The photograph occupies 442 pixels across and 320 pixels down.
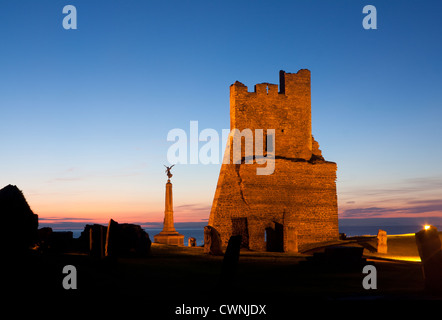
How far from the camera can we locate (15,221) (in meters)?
8.70

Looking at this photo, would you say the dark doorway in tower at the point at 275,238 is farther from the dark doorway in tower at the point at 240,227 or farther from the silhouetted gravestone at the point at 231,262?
the silhouetted gravestone at the point at 231,262

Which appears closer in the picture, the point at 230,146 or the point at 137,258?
the point at 137,258

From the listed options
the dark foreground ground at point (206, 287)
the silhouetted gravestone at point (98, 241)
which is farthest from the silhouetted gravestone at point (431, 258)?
the silhouetted gravestone at point (98, 241)

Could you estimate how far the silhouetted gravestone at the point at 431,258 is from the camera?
824 centimetres

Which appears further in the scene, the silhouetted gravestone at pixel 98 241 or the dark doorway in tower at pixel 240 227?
the dark doorway in tower at pixel 240 227

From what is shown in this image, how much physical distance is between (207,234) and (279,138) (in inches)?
438

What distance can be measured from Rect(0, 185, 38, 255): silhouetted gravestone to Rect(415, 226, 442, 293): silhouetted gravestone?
8182mm

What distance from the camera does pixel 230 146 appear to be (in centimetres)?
2594

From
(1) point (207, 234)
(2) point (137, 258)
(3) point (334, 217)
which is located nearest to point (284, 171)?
(3) point (334, 217)

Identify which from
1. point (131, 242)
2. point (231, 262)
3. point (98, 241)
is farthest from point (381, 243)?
point (231, 262)

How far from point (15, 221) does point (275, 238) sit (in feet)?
56.6

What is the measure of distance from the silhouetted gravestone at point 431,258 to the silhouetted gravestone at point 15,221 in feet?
26.8

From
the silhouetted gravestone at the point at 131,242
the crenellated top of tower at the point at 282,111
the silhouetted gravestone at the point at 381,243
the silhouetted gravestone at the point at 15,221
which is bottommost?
the silhouetted gravestone at the point at 381,243
